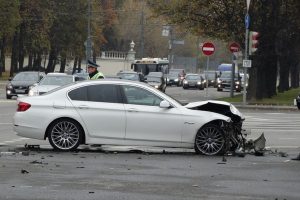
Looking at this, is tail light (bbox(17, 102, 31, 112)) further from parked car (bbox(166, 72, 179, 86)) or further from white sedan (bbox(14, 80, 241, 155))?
parked car (bbox(166, 72, 179, 86))

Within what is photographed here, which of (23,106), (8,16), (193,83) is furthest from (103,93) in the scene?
(193,83)

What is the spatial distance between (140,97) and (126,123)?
0.63m

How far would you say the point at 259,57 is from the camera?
40188mm

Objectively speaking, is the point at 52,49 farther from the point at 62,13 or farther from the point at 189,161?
the point at 189,161

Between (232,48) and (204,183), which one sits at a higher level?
(232,48)

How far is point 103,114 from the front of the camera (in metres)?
14.6

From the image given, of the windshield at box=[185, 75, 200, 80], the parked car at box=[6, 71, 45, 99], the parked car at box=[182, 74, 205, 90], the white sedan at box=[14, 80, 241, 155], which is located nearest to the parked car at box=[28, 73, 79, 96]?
the parked car at box=[6, 71, 45, 99]

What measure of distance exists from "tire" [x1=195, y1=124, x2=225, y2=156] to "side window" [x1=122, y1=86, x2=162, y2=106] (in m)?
1.10

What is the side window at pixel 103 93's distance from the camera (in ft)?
48.5

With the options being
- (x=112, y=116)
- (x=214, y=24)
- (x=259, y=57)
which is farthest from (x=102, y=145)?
(x=214, y=24)

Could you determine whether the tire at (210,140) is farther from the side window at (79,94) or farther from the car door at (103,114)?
the side window at (79,94)

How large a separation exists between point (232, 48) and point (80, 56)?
159ft

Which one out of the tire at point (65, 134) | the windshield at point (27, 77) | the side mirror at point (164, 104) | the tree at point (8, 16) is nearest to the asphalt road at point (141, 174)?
the tire at point (65, 134)

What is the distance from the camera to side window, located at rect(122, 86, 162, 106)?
579 inches
